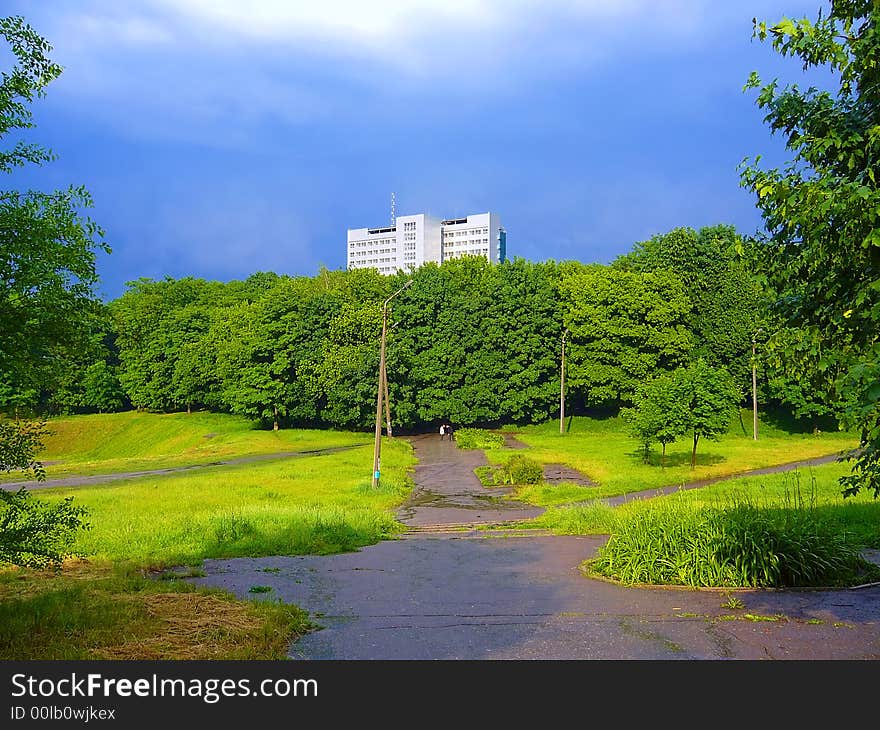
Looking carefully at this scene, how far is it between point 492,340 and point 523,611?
5128 cm

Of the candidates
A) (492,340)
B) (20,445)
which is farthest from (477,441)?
(20,445)

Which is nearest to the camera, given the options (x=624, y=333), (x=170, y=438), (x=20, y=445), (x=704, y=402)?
(x=20, y=445)

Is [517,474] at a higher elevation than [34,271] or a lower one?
lower

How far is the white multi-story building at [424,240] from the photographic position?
159 m

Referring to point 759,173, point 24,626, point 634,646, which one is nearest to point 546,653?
point 634,646

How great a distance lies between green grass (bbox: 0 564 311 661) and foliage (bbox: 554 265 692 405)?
50.7m

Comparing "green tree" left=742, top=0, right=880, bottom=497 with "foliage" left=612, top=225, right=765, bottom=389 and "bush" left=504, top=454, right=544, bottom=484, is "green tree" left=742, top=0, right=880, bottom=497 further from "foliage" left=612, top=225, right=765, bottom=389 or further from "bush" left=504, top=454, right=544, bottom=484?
"foliage" left=612, top=225, right=765, bottom=389

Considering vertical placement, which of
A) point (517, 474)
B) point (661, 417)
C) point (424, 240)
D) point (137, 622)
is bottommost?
point (517, 474)

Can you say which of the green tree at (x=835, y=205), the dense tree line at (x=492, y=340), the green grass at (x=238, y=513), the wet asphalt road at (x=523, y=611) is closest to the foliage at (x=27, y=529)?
the wet asphalt road at (x=523, y=611)

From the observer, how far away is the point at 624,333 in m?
57.3

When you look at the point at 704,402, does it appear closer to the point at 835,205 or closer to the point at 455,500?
the point at 455,500

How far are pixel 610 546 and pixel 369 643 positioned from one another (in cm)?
529

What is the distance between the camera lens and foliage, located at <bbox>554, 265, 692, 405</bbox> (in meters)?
57.1

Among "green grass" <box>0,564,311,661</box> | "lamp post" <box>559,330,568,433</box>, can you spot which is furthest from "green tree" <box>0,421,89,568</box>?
"lamp post" <box>559,330,568,433</box>
